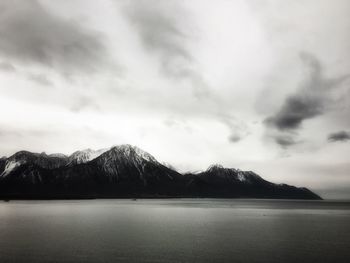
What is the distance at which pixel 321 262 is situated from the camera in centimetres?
5900

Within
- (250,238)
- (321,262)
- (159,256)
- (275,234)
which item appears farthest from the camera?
(275,234)

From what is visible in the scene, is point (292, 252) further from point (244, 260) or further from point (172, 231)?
point (172, 231)

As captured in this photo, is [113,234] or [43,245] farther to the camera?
[113,234]

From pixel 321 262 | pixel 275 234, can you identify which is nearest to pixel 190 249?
pixel 321 262

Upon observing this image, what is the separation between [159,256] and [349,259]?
109 feet

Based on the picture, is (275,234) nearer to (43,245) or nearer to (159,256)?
(159,256)

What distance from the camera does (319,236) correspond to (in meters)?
91.8

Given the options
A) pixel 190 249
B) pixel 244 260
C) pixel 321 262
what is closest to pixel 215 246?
pixel 190 249

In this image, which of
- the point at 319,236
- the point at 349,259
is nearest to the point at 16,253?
the point at 349,259

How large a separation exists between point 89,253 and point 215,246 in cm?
2645

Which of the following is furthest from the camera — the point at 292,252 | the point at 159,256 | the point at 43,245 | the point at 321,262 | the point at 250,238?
the point at 250,238

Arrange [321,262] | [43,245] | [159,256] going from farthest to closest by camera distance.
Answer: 1. [43,245]
2. [159,256]
3. [321,262]

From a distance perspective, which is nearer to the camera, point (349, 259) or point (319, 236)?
point (349, 259)

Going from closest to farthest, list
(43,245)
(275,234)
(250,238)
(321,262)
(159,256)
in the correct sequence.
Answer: (321,262) → (159,256) → (43,245) → (250,238) → (275,234)
